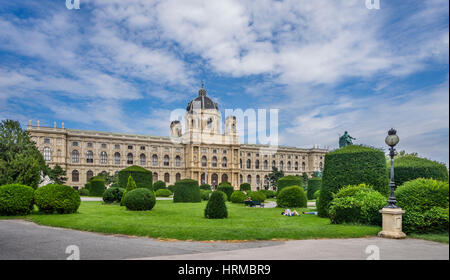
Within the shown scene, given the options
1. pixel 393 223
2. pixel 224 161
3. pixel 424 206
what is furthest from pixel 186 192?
pixel 224 161

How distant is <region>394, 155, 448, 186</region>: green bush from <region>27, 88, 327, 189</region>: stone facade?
52025 mm

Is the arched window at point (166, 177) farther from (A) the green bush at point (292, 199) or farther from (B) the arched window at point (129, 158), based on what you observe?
(A) the green bush at point (292, 199)

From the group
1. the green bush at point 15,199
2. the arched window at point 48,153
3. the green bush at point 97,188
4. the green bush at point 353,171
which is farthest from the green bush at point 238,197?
the arched window at point 48,153

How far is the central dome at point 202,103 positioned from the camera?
77375 mm

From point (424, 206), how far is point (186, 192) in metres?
20.7

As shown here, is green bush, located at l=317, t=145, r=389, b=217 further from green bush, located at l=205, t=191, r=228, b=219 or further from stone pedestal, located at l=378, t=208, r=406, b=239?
green bush, located at l=205, t=191, r=228, b=219

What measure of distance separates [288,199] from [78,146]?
53.3 metres

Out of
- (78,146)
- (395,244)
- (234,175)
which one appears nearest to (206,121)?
(234,175)

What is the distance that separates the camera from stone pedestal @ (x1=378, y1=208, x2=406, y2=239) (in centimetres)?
811

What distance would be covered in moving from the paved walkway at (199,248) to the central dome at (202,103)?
69.3 metres

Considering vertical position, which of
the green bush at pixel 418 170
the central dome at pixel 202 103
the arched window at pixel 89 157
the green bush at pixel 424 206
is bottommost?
the green bush at pixel 424 206

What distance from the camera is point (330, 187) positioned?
12.9 m

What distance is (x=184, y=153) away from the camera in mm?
73375
